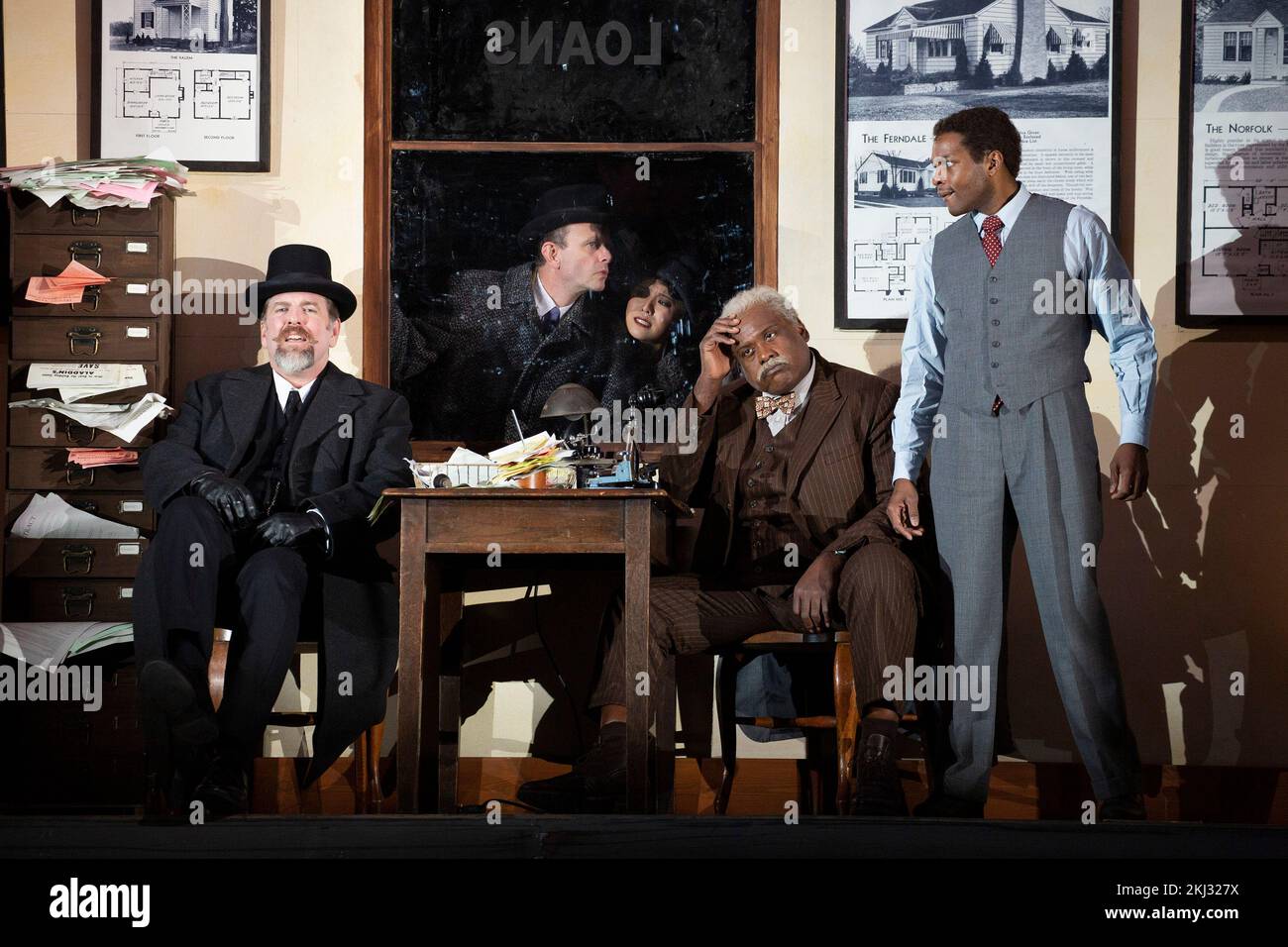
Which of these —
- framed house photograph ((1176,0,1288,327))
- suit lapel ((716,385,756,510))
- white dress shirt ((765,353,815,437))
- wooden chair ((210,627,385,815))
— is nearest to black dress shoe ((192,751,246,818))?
wooden chair ((210,627,385,815))

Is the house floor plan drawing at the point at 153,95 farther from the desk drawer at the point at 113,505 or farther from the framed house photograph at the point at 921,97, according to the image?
the framed house photograph at the point at 921,97

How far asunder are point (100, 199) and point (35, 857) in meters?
2.15

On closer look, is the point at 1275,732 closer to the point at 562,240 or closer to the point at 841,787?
the point at 841,787

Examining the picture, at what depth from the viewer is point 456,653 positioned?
158 inches

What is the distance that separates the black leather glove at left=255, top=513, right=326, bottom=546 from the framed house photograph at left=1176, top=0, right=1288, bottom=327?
3.02 meters

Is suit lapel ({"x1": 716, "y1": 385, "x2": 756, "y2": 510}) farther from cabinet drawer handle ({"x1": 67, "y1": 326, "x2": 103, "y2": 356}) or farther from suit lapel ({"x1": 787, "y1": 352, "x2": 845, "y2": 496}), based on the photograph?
cabinet drawer handle ({"x1": 67, "y1": 326, "x2": 103, "y2": 356})

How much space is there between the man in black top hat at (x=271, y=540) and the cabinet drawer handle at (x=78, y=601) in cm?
49

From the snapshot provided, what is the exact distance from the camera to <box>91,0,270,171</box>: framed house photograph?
4598mm

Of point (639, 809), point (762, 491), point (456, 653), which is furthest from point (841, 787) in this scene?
point (456, 653)

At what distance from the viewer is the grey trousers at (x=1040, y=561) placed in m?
3.41

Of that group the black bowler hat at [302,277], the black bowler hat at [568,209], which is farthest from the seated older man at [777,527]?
the black bowler hat at [302,277]

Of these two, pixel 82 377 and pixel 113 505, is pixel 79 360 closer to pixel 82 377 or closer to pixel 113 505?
pixel 82 377

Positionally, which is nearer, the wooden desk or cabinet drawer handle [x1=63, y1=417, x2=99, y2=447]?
the wooden desk

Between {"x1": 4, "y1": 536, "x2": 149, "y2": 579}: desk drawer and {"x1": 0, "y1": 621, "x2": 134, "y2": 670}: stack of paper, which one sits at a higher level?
{"x1": 4, "y1": 536, "x2": 149, "y2": 579}: desk drawer
